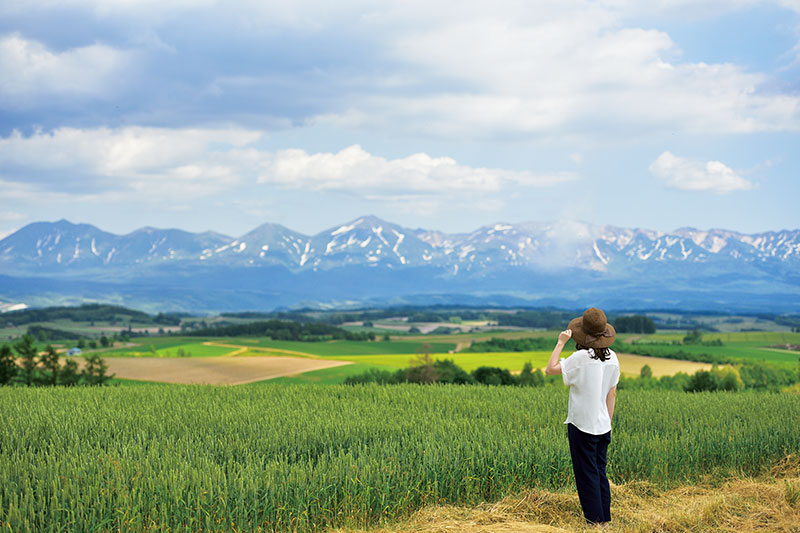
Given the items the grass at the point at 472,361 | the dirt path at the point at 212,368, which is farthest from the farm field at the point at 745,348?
the dirt path at the point at 212,368

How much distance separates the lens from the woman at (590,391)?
7469 millimetres

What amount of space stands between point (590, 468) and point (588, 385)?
3.66ft

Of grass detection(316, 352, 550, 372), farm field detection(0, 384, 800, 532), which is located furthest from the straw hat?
grass detection(316, 352, 550, 372)

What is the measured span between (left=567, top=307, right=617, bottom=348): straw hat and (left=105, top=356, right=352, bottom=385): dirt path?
46361 millimetres

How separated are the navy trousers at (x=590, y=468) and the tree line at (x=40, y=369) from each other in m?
49.9

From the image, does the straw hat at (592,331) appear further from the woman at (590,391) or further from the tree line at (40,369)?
the tree line at (40,369)

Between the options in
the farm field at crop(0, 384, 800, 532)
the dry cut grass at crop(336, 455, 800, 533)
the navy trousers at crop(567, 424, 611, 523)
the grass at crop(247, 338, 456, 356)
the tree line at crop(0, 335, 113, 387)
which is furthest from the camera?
the grass at crop(247, 338, 456, 356)

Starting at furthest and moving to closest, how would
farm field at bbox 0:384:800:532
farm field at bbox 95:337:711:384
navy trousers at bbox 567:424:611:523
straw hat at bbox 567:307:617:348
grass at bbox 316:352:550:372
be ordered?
grass at bbox 316:352:550:372
farm field at bbox 95:337:711:384
navy trousers at bbox 567:424:611:523
farm field at bbox 0:384:800:532
straw hat at bbox 567:307:617:348

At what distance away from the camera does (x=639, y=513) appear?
8773 mm

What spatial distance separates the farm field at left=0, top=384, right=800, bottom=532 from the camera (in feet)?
24.9

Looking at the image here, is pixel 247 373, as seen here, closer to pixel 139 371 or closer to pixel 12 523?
pixel 139 371

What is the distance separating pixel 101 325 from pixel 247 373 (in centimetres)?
13609

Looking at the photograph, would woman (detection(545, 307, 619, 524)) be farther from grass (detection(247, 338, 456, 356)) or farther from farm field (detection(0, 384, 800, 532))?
grass (detection(247, 338, 456, 356))

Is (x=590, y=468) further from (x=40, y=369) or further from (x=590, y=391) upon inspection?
(x=40, y=369)
